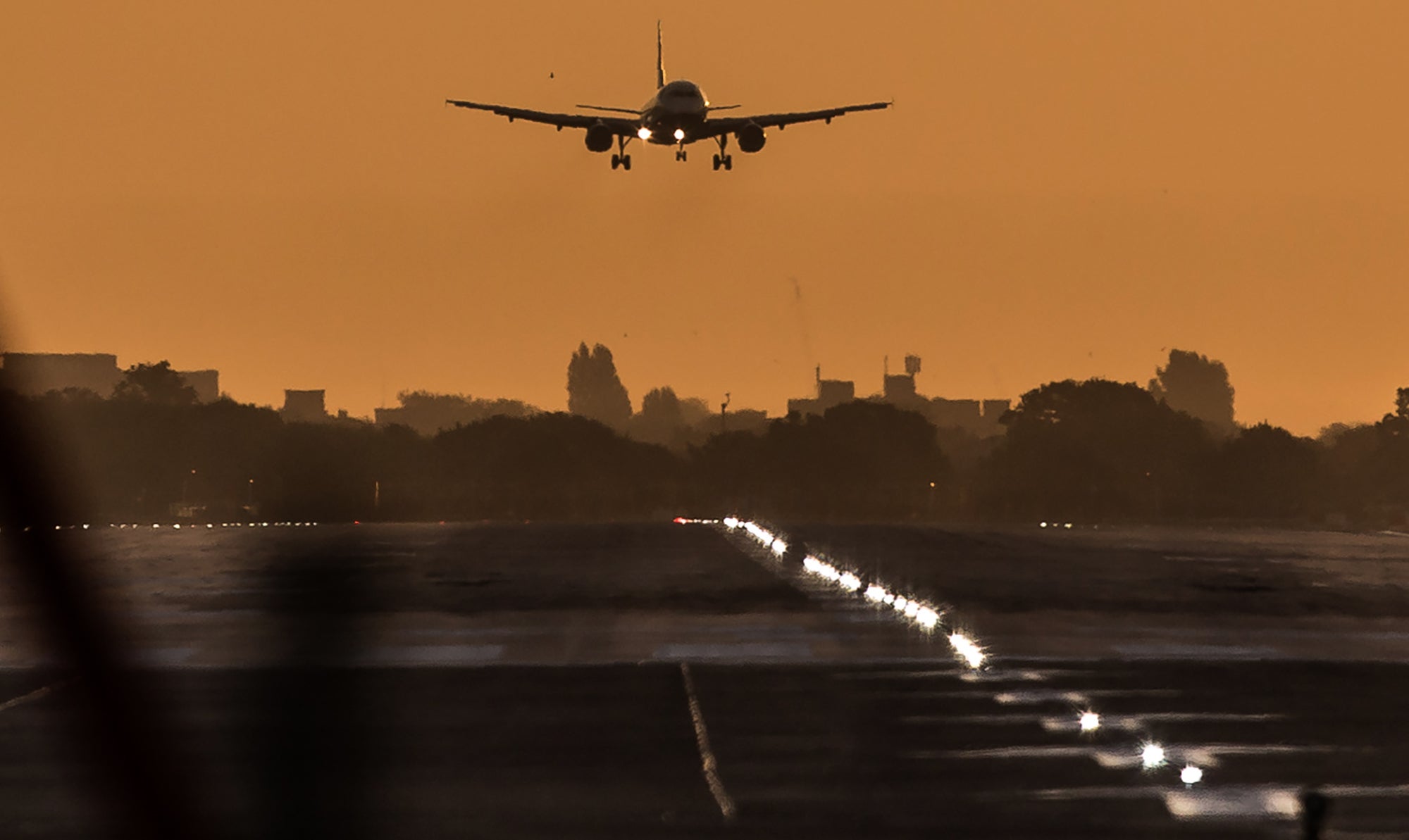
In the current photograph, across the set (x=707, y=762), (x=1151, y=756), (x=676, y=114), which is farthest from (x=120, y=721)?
(x=676, y=114)

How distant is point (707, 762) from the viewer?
944 inches

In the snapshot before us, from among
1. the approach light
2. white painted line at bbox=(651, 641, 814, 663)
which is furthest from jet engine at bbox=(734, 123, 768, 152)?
the approach light

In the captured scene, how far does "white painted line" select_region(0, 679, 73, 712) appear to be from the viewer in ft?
98.6

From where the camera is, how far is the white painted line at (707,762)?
20734 millimetres

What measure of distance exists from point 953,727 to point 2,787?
41.3 feet

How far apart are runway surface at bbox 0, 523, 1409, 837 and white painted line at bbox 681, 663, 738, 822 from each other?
6 cm

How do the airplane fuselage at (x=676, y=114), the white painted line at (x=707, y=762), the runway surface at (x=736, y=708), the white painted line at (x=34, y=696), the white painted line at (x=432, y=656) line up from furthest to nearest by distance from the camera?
the airplane fuselage at (x=676, y=114)
the white painted line at (x=432, y=656)
the white painted line at (x=34, y=696)
the white painted line at (x=707, y=762)
the runway surface at (x=736, y=708)

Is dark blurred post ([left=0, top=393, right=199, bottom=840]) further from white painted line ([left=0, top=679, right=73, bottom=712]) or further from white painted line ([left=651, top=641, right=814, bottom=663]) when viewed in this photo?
white painted line ([left=651, top=641, right=814, bottom=663])

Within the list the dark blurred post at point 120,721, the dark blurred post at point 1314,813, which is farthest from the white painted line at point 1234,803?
the dark blurred post at point 120,721

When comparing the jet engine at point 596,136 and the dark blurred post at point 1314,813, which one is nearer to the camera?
the dark blurred post at point 1314,813

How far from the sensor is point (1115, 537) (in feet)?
367

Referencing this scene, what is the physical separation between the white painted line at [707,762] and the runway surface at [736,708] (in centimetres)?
6

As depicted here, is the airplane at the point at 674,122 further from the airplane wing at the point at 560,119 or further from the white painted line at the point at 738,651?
the white painted line at the point at 738,651

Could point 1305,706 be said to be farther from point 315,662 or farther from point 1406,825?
point 315,662
